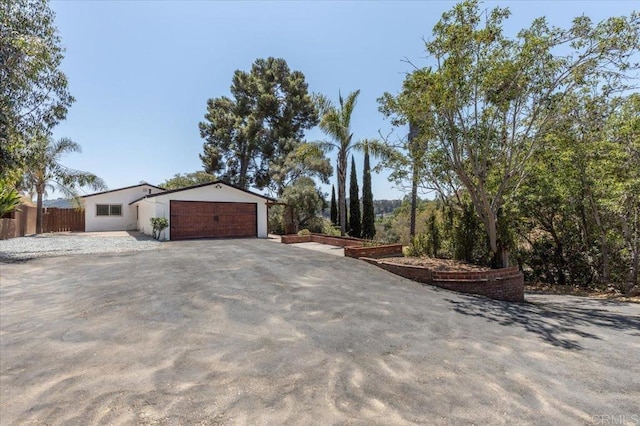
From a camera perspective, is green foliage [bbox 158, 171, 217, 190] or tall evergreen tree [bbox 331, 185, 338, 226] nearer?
tall evergreen tree [bbox 331, 185, 338, 226]

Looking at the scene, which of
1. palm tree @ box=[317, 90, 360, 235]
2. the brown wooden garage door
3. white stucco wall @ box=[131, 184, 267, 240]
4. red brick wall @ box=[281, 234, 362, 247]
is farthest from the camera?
the brown wooden garage door

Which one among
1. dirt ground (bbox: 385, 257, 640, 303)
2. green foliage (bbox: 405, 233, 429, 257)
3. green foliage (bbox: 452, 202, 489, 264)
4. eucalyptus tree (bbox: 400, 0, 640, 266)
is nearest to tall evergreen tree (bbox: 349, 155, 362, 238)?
green foliage (bbox: 405, 233, 429, 257)

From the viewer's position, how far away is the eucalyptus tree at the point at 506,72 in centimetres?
764

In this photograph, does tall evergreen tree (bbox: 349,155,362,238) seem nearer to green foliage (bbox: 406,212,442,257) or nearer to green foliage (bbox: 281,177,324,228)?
green foliage (bbox: 281,177,324,228)

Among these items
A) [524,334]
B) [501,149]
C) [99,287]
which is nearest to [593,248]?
[501,149]

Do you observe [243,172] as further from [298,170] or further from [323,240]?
[323,240]

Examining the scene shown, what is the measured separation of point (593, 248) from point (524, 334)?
1037 cm

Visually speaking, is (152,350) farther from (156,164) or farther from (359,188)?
(156,164)

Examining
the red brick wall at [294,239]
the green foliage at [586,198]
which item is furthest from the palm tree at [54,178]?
the green foliage at [586,198]

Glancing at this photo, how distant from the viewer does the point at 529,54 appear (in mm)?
7797

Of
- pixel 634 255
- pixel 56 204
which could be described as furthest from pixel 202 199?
pixel 634 255

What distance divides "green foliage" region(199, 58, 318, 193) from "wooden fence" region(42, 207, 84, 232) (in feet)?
40.5

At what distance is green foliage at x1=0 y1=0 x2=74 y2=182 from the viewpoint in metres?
10.7

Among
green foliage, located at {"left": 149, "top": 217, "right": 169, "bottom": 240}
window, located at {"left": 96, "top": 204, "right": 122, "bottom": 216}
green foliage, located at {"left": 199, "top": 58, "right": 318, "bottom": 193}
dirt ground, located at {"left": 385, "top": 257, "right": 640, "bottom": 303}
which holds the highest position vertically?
green foliage, located at {"left": 199, "top": 58, "right": 318, "bottom": 193}
